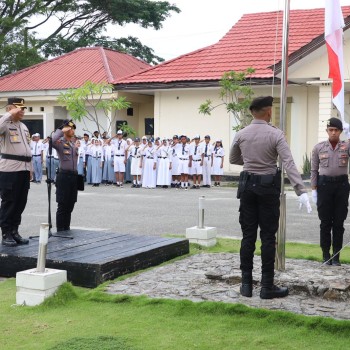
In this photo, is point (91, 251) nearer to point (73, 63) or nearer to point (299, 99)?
point (299, 99)

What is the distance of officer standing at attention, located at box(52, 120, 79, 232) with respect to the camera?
9579 mm

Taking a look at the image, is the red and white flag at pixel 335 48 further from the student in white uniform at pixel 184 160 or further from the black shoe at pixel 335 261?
the student in white uniform at pixel 184 160

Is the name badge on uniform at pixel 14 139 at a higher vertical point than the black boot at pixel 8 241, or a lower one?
higher

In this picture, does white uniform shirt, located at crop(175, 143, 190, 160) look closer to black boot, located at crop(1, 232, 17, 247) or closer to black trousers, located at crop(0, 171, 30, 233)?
black trousers, located at crop(0, 171, 30, 233)

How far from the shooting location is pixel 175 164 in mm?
22438

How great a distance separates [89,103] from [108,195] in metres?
9.86

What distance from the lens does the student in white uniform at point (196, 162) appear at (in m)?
22.2

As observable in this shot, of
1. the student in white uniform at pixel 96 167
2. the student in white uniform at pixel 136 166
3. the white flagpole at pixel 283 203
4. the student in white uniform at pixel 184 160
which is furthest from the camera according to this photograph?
the student in white uniform at pixel 96 167

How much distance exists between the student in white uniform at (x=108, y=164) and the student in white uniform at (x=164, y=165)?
6.47 ft

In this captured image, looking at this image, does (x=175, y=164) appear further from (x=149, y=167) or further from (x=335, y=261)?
(x=335, y=261)

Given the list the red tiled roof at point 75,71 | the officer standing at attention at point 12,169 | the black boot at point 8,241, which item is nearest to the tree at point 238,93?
the red tiled roof at point 75,71

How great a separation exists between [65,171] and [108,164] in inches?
551

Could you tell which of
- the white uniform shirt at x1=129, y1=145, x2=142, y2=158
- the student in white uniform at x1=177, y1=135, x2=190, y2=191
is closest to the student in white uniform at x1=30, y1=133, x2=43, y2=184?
the white uniform shirt at x1=129, y1=145, x2=142, y2=158

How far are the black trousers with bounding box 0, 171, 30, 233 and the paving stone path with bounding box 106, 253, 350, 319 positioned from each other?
2161 millimetres
